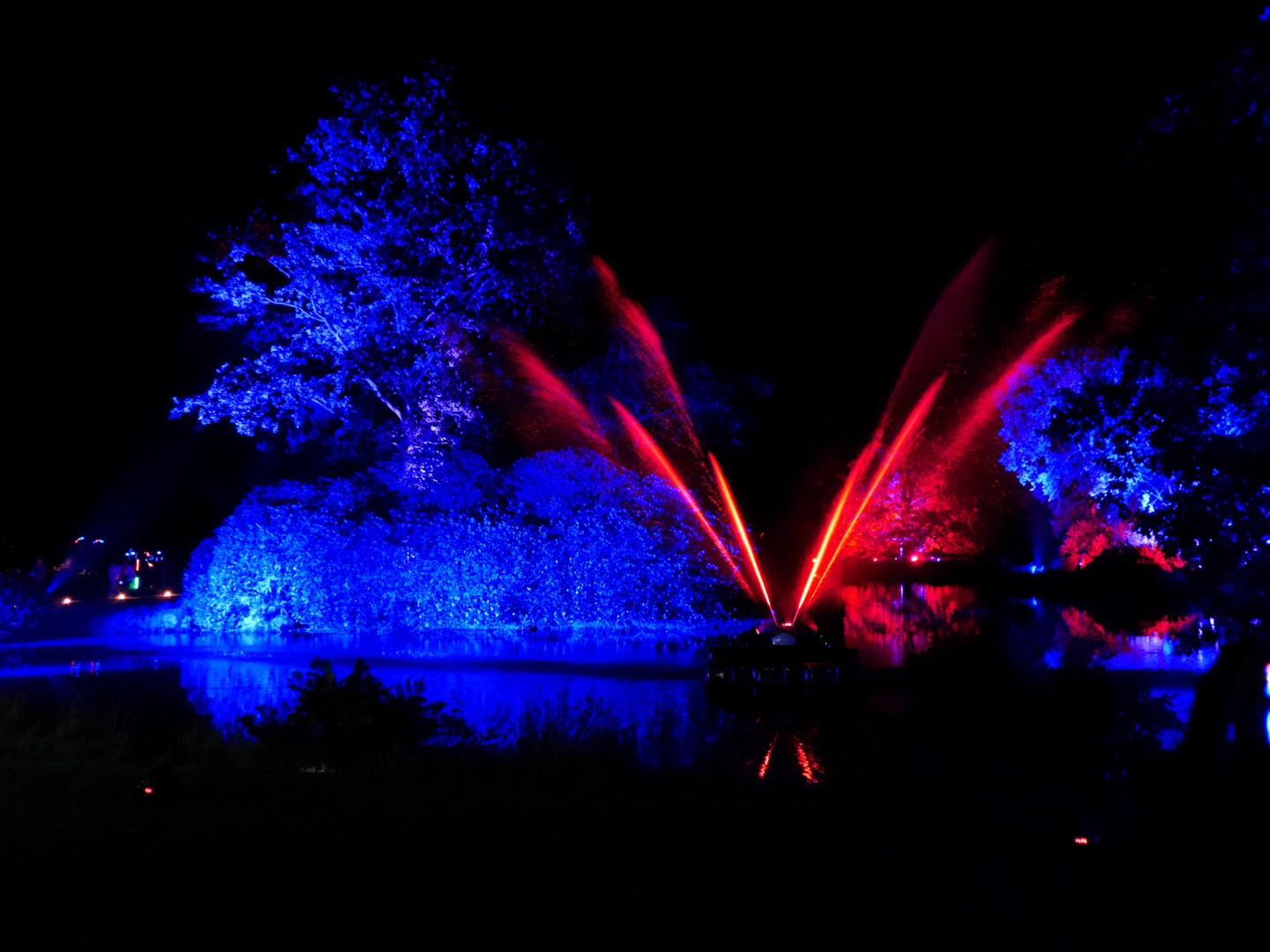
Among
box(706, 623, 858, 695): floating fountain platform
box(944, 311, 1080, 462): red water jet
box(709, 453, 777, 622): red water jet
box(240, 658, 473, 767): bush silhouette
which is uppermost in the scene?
box(944, 311, 1080, 462): red water jet

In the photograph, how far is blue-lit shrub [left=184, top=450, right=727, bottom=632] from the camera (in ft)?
73.8

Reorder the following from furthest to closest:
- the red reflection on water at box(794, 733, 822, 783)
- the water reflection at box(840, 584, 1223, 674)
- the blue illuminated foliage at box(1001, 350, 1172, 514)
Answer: the red reflection on water at box(794, 733, 822, 783) → the water reflection at box(840, 584, 1223, 674) → the blue illuminated foliage at box(1001, 350, 1172, 514)

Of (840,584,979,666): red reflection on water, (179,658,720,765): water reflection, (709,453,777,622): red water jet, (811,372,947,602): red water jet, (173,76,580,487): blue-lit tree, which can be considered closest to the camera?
(179,658,720,765): water reflection

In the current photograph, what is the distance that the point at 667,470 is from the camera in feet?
87.2

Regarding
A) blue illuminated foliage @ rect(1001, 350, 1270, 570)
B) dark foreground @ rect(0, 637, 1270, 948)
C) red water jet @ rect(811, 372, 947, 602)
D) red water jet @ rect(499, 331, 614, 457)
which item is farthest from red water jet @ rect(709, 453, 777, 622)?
blue illuminated foliage @ rect(1001, 350, 1270, 570)

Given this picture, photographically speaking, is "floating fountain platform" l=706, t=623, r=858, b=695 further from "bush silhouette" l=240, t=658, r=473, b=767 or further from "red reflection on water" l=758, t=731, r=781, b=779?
"bush silhouette" l=240, t=658, r=473, b=767

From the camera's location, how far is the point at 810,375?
33.3 meters

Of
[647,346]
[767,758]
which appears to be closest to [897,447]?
[647,346]

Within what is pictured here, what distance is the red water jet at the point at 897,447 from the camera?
122 ft

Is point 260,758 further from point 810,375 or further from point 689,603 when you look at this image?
point 810,375

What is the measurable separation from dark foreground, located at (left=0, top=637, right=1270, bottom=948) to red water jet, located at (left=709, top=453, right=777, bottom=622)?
13.0 meters

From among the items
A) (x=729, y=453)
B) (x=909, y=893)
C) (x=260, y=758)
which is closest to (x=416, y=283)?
(x=729, y=453)

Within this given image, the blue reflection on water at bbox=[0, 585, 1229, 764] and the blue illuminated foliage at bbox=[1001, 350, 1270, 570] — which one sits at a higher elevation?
the blue illuminated foliage at bbox=[1001, 350, 1270, 570]

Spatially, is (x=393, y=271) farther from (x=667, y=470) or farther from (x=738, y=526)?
(x=738, y=526)
